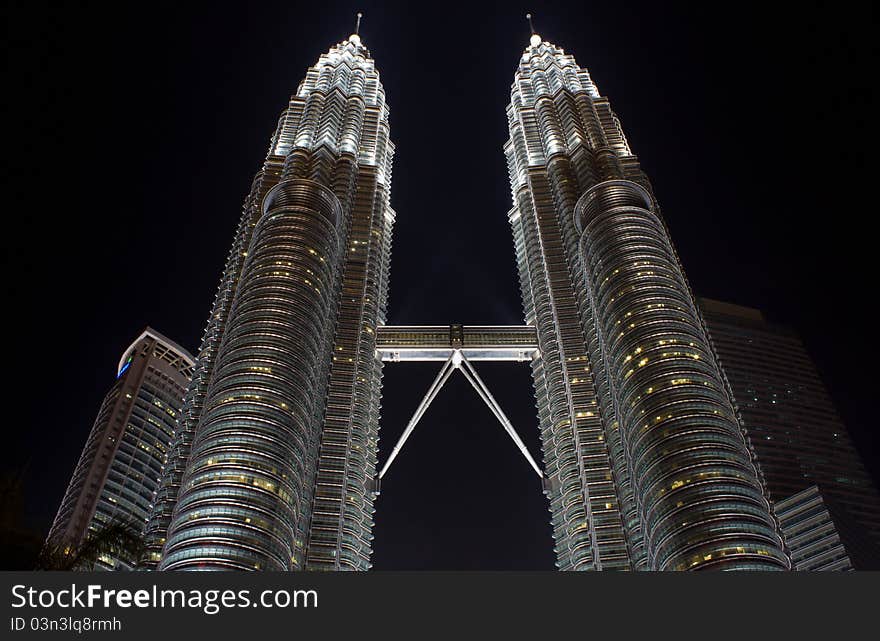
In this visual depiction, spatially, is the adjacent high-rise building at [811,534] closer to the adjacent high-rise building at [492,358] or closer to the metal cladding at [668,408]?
the adjacent high-rise building at [492,358]

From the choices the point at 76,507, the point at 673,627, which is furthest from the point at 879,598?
the point at 76,507

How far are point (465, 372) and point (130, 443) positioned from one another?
253 feet

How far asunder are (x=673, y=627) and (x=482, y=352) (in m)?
127

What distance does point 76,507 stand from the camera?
159m

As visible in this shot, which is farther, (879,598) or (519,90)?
(519,90)

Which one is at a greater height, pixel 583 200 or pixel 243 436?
pixel 583 200

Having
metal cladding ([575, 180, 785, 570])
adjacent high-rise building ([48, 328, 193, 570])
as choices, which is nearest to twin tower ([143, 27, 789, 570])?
metal cladding ([575, 180, 785, 570])

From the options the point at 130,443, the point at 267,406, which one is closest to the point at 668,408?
the point at 267,406

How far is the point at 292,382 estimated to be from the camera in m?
111

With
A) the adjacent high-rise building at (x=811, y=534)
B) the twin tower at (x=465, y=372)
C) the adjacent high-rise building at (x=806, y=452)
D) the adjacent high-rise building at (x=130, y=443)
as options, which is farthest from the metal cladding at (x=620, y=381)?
the adjacent high-rise building at (x=130, y=443)

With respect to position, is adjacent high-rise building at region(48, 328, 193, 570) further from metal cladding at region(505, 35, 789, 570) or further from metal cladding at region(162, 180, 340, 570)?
metal cladding at region(505, 35, 789, 570)

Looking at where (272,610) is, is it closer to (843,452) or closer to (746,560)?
(746,560)

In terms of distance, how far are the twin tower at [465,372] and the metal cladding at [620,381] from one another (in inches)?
12.8

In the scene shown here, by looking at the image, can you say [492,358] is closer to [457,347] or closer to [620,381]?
[457,347]
